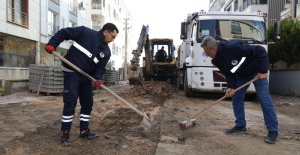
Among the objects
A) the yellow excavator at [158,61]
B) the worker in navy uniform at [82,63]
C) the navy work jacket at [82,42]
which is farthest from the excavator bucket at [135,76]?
the navy work jacket at [82,42]

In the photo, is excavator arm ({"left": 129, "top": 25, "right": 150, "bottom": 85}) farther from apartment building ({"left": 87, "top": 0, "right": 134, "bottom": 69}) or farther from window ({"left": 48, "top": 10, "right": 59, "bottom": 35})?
apartment building ({"left": 87, "top": 0, "right": 134, "bottom": 69})

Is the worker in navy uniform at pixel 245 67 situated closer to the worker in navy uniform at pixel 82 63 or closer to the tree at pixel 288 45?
the worker in navy uniform at pixel 82 63

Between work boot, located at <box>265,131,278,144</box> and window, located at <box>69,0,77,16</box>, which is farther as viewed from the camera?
window, located at <box>69,0,77,16</box>

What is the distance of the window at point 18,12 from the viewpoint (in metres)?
14.7

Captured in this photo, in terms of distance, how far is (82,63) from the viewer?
4.39m

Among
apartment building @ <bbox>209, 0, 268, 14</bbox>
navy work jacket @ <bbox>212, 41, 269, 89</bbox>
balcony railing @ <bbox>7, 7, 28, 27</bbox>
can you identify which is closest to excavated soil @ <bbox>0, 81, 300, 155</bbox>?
navy work jacket @ <bbox>212, 41, 269, 89</bbox>

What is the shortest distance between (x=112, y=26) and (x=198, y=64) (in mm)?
6146

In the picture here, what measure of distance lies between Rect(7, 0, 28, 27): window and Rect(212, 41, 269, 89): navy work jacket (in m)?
12.6

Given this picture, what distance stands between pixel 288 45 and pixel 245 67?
1434cm

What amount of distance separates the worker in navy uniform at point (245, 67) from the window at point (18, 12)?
41.1ft

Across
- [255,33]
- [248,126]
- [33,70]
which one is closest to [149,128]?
[248,126]

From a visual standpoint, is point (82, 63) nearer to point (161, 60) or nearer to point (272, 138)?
point (272, 138)

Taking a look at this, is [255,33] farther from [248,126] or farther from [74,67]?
[74,67]

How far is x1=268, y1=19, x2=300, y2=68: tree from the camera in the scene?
56.2ft
